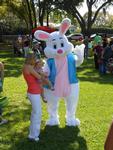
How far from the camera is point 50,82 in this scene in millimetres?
7094

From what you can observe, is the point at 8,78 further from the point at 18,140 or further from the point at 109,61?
the point at 18,140

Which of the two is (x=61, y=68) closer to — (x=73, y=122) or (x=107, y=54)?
(x=73, y=122)

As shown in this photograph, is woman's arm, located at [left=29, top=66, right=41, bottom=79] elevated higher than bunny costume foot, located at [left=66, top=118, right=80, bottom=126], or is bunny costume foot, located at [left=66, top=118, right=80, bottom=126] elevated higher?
woman's arm, located at [left=29, top=66, right=41, bottom=79]

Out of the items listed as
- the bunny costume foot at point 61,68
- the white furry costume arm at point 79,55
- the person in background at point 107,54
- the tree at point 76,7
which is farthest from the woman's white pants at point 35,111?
the tree at point 76,7

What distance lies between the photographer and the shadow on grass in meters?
6.36

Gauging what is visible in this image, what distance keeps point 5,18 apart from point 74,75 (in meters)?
47.0

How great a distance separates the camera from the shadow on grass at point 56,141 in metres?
6.36

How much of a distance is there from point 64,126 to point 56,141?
0.88 metres

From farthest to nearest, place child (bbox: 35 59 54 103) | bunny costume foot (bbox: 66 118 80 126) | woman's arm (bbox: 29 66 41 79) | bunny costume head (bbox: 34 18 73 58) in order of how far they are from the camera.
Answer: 1. bunny costume foot (bbox: 66 118 80 126)
2. bunny costume head (bbox: 34 18 73 58)
3. child (bbox: 35 59 54 103)
4. woman's arm (bbox: 29 66 41 79)

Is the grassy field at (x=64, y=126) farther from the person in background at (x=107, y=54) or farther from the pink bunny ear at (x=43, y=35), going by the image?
the person in background at (x=107, y=54)

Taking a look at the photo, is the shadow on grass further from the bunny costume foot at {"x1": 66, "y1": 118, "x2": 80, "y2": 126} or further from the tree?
the tree

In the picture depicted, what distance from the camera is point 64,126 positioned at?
24.6ft

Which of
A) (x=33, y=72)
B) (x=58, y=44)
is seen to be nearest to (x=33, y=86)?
(x=33, y=72)

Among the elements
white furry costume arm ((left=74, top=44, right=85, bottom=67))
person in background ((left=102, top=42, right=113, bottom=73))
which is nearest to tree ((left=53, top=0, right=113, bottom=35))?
person in background ((left=102, top=42, right=113, bottom=73))
